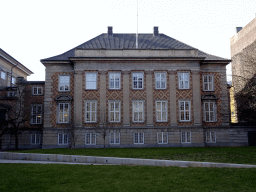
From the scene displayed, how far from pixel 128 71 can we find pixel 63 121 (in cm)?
1107

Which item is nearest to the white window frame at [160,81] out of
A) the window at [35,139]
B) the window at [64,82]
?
Answer: the window at [64,82]

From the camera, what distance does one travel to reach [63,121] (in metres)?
33.2

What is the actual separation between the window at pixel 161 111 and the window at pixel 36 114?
16604mm

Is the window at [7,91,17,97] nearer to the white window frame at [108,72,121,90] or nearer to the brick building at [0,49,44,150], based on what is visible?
the brick building at [0,49,44,150]

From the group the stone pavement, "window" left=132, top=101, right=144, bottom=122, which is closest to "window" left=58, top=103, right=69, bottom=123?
"window" left=132, top=101, right=144, bottom=122

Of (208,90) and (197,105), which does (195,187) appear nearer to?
(197,105)

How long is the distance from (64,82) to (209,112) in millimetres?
20592

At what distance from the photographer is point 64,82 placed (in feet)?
112

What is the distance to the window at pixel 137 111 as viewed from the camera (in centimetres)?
3298

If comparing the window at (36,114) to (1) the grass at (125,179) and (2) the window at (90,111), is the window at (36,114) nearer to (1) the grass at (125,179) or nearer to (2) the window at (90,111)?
(2) the window at (90,111)

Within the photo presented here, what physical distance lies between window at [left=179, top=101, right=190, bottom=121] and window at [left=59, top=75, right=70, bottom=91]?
51.1 feet

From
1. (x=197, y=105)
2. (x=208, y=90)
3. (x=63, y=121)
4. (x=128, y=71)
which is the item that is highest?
(x=128, y=71)

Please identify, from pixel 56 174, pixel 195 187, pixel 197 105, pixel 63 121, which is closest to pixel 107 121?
pixel 63 121

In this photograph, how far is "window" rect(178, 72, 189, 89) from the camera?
33.7 m
